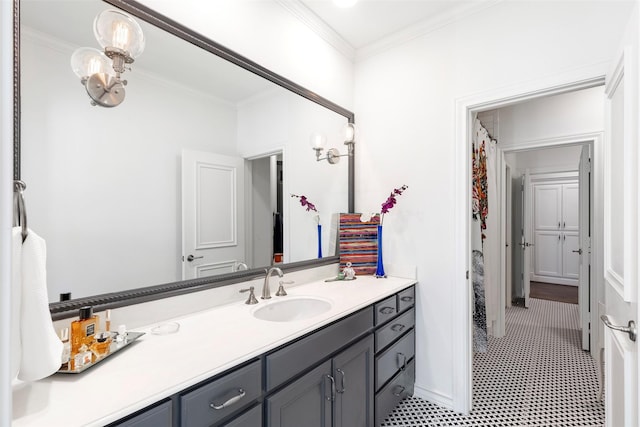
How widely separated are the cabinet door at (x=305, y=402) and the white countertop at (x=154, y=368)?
0.65 feet

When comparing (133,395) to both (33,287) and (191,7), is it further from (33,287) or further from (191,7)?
(191,7)

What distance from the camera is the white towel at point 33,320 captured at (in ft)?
2.50

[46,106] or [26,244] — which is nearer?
[26,244]

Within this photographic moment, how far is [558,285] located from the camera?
18.4ft

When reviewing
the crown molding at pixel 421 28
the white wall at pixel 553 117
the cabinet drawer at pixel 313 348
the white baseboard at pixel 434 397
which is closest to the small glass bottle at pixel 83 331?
the cabinet drawer at pixel 313 348

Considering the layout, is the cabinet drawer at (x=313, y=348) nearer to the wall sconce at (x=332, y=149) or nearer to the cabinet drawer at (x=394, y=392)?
the cabinet drawer at (x=394, y=392)

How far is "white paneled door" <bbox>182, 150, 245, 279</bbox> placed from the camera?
153 centimetres

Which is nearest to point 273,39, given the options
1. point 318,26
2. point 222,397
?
point 318,26

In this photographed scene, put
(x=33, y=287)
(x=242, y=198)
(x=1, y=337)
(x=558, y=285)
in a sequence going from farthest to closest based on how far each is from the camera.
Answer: (x=558, y=285) → (x=242, y=198) → (x=33, y=287) → (x=1, y=337)

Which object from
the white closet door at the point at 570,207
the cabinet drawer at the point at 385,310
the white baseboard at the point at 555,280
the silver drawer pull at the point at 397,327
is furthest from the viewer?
the white baseboard at the point at 555,280

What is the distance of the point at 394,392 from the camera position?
1.94m

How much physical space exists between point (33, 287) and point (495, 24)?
8.20 ft

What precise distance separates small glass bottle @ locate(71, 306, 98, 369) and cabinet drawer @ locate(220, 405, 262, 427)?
0.50 metres

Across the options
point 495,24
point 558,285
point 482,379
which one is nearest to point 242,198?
point 495,24
